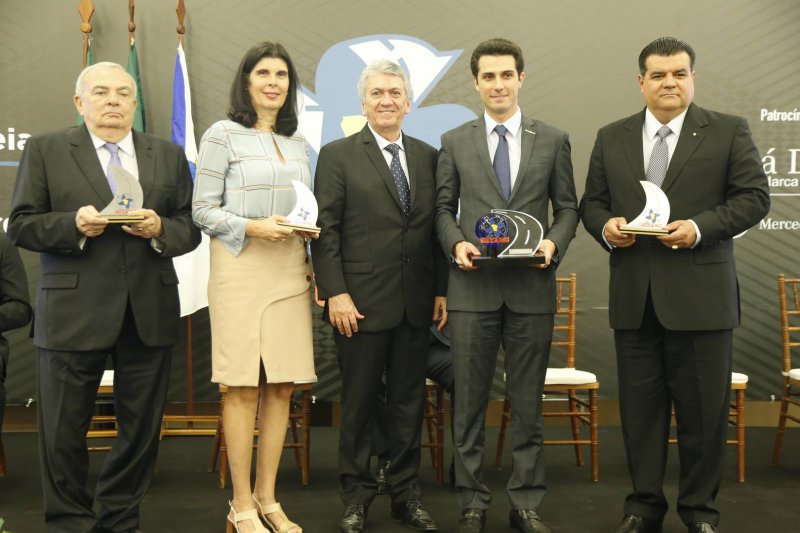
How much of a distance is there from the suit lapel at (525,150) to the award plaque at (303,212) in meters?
0.80

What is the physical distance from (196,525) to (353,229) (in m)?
1.49

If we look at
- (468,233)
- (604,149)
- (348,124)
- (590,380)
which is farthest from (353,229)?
(348,124)

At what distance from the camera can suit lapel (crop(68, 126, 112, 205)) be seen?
3004 mm

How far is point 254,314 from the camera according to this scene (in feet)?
10.2

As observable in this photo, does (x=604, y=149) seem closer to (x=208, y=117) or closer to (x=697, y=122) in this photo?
(x=697, y=122)

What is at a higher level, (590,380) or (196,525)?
(590,380)

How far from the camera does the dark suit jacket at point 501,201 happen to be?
318cm

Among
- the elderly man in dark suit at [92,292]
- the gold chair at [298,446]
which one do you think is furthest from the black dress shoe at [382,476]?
the elderly man in dark suit at [92,292]

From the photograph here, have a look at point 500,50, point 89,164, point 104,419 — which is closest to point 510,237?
point 500,50

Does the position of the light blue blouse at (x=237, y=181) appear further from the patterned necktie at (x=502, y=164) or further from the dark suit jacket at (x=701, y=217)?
Result: the dark suit jacket at (x=701, y=217)

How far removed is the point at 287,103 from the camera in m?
3.28

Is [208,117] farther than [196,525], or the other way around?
[208,117]

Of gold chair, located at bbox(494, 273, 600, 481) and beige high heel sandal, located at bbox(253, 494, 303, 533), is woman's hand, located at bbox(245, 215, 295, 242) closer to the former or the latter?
beige high heel sandal, located at bbox(253, 494, 303, 533)

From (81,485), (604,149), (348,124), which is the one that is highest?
(348,124)
